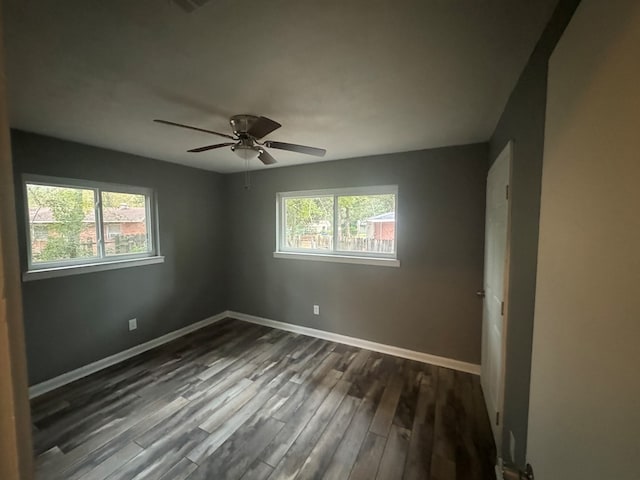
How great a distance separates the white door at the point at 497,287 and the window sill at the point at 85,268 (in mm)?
3539

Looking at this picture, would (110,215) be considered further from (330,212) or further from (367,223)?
(367,223)

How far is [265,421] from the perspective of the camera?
2.06 metres

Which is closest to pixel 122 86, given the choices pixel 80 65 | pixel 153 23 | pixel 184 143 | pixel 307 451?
pixel 80 65

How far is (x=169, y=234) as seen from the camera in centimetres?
347

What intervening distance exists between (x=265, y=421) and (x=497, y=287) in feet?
6.44

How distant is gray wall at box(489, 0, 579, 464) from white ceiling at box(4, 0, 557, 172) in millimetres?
118

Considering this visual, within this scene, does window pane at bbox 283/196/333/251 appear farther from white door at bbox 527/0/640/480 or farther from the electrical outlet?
white door at bbox 527/0/640/480

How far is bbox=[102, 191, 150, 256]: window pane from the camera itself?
115 inches

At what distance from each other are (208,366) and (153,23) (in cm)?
287

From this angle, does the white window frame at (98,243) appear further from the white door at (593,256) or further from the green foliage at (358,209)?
the white door at (593,256)

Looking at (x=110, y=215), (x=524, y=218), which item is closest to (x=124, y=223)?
(x=110, y=215)

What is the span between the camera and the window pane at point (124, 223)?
2.92m

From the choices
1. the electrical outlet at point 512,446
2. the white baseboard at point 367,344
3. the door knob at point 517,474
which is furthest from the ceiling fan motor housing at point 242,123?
the white baseboard at point 367,344

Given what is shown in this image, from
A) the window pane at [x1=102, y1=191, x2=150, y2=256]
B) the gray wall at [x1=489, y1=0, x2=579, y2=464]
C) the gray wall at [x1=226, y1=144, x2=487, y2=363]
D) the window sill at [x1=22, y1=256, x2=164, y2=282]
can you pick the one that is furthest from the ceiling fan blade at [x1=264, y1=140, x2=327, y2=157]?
the window sill at [x1=22, y1=256, x2=164, y2=282]
